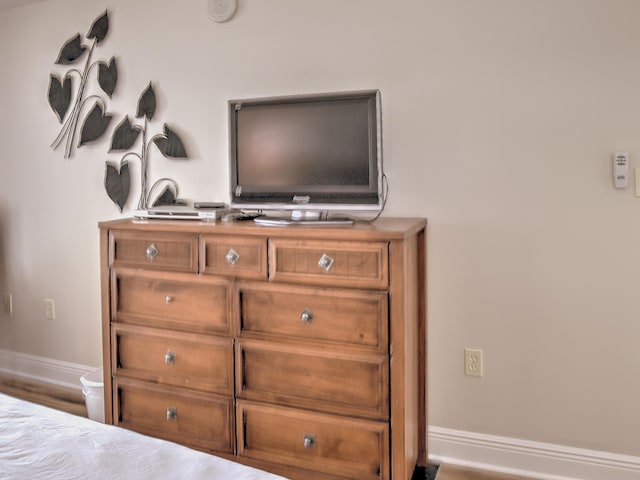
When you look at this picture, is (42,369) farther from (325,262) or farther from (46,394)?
(325,262)

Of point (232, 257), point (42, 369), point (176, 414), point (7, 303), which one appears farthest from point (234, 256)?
point (7, 303)

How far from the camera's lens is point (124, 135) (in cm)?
302

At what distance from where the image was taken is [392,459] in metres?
2.00

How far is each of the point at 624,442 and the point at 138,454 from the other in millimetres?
1889

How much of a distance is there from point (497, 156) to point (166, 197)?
1674 millimetres

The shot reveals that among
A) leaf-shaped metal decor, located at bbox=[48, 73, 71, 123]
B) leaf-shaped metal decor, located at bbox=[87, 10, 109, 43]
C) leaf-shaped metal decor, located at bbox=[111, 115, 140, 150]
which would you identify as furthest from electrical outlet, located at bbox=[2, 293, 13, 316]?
leaf-shaped metal decor, located at bbox=[87, 10, 109, 43]

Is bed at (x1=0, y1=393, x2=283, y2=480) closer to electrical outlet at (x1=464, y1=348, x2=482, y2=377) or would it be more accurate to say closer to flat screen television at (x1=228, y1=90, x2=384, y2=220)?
flat screen television at (x1=228, y1=90, x2=384, y2=220)

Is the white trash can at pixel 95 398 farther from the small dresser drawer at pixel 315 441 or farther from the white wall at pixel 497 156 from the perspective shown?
the white wall at pixel 497 156

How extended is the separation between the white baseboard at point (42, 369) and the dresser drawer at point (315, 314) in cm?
159

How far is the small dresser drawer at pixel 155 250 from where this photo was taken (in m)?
2.28

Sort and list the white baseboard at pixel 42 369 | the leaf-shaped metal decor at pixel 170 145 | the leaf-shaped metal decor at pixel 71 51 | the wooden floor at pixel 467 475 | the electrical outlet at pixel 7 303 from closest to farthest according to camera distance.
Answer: the wooden floor at pixel 467 475, the leaf-shaped metal decor at pixel 170 145, the leaf-shaped metal decor at pixel 71 51, the white baseboard at pixel 42 369, the electrical outlet at pixel 7 303

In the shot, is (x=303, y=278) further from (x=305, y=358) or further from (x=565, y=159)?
(x=565, y=159)

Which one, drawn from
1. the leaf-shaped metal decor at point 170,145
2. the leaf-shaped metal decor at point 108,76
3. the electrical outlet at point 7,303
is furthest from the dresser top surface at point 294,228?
the electrical outlet at point 7,303

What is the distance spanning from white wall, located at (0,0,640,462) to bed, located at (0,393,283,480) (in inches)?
58.3
